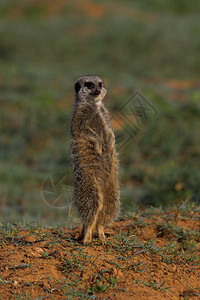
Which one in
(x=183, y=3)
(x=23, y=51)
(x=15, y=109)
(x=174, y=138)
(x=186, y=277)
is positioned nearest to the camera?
(x=186, y=277)

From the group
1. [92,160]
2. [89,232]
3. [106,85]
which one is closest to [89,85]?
[92,160]

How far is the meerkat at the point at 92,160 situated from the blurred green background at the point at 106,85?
577 millimetres

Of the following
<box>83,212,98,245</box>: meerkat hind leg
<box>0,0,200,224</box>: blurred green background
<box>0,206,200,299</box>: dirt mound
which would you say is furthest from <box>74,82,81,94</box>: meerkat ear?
<box>0,206,200,299</box>: dirt mound

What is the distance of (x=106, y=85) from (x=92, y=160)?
1095 centimetres

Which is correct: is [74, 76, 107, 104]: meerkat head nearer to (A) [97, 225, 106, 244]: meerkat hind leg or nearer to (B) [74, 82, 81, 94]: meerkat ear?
(B) [74, 82, 81, 94]: meerkat ear

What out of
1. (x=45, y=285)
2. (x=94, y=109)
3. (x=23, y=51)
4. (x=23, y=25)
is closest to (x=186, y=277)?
(x=45, y=285)

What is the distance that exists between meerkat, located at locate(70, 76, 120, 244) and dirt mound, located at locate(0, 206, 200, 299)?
Answer: 24cm

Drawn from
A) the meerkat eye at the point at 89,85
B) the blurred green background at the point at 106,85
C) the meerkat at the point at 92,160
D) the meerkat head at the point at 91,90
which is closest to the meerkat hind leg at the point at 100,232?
the meerkat at the point at 92,160

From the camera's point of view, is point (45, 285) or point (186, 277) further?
point (186, 277)

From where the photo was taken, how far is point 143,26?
76.7 ft

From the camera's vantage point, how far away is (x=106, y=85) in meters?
14.5

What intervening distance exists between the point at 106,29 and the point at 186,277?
69.5 ft

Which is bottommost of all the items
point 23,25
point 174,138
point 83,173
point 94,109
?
point 174,138

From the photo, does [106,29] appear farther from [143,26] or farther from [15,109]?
[15,109]
